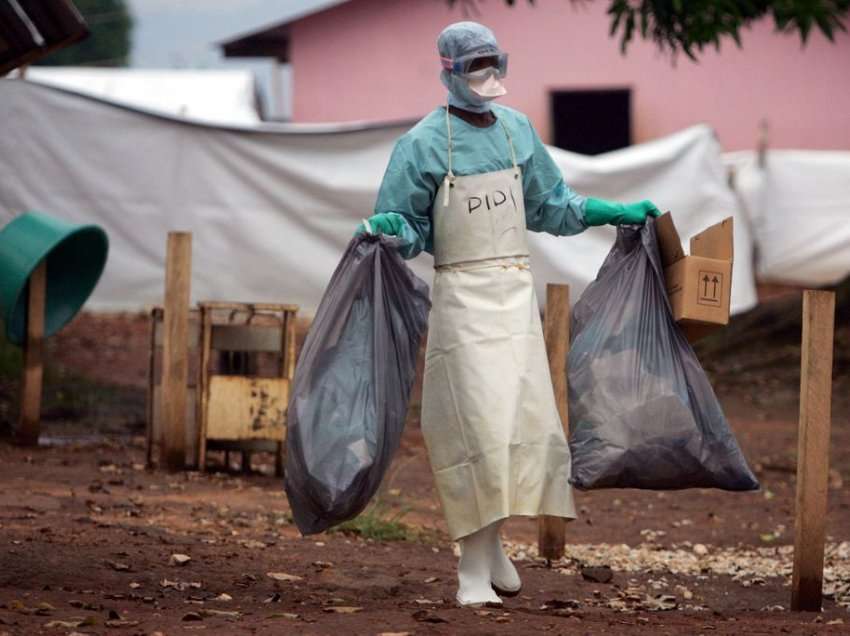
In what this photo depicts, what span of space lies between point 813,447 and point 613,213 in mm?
984

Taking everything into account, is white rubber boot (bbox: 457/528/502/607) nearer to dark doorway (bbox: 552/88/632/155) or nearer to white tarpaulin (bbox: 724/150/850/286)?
white tarpaulin (bbox: 724/150/850/286)

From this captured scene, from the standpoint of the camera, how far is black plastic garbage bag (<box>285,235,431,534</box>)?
5.00 metres

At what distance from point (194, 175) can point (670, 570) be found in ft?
27.8

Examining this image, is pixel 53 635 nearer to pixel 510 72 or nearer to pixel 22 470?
pixel 22 470

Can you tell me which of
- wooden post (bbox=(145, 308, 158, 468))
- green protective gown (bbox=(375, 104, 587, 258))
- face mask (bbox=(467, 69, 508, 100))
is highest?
face mask (bbox=(467, 69, 508, 100))

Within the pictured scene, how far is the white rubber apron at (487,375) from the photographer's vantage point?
511 cm

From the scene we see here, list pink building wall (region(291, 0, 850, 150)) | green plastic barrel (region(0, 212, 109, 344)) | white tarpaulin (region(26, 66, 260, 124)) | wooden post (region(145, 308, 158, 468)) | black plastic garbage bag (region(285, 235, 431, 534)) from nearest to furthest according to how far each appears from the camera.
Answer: black plastic garbage bag (region(285, 235, 431, 534)) < wooden post (region(145, 308, 158, 468)) < green plastic barrel (region(0, 212, 109, 344)) < white tarpaulin (region(26, 66, 260, 124)) < pink building wall (region(291, 0, 850, 150))

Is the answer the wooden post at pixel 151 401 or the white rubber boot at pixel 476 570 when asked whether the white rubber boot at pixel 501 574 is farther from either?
the wooden post at pixel 151 401

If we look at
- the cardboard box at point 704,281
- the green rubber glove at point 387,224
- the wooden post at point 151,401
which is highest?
the green rubber glove at point 387,224

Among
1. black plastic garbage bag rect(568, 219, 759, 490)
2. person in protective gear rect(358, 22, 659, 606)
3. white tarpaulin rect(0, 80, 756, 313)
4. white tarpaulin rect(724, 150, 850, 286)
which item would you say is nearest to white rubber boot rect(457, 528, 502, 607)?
person in protective gear rect(358, 22, 659, 606)

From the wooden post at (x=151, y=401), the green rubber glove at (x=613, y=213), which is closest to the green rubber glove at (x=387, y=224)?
the green rubber glove at (x=613, y=213)

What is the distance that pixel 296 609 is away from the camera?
16.4 ft

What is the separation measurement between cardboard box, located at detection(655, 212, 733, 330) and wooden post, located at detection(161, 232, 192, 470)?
341cm

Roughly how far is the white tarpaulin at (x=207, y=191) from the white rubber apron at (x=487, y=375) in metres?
8.73
